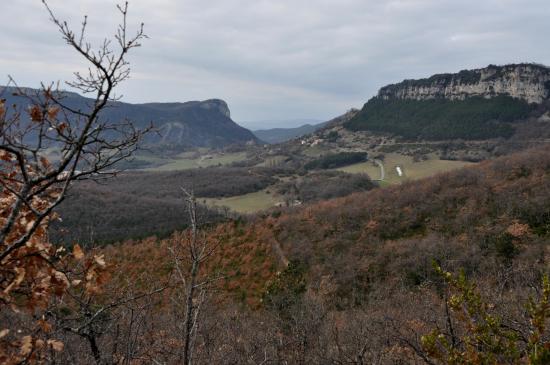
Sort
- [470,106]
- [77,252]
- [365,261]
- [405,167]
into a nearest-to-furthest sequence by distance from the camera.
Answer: [77,252]
[365,261]
[405,167]
[470,106]

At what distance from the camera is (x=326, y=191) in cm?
8856

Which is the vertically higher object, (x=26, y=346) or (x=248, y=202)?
(x=26, y=346)

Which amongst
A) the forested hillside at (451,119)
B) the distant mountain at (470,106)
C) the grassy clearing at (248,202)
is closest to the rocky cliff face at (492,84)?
the distant mountain at (470,106)

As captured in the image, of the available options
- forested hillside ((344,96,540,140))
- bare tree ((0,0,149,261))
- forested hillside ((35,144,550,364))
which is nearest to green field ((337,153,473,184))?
forested hillside ((344,96,540,140))

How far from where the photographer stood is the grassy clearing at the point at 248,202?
85.1 meters

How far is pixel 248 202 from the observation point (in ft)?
310

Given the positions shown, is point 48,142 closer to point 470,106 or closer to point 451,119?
point 451,119

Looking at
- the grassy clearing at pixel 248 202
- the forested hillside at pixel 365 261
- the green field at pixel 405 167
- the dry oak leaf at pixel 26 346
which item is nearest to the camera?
the dry oak leaf at pixel 26 346

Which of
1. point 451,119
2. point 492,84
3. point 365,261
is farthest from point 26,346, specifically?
point 492,84

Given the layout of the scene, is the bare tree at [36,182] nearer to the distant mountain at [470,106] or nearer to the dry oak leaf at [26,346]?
the dry oak leaf at [26,346]

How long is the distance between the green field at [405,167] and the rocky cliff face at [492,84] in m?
69.9

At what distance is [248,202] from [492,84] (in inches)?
5070

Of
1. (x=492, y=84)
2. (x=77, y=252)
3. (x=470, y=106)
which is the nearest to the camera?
(x=77, y=252)

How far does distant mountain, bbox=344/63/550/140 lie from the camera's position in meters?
142
